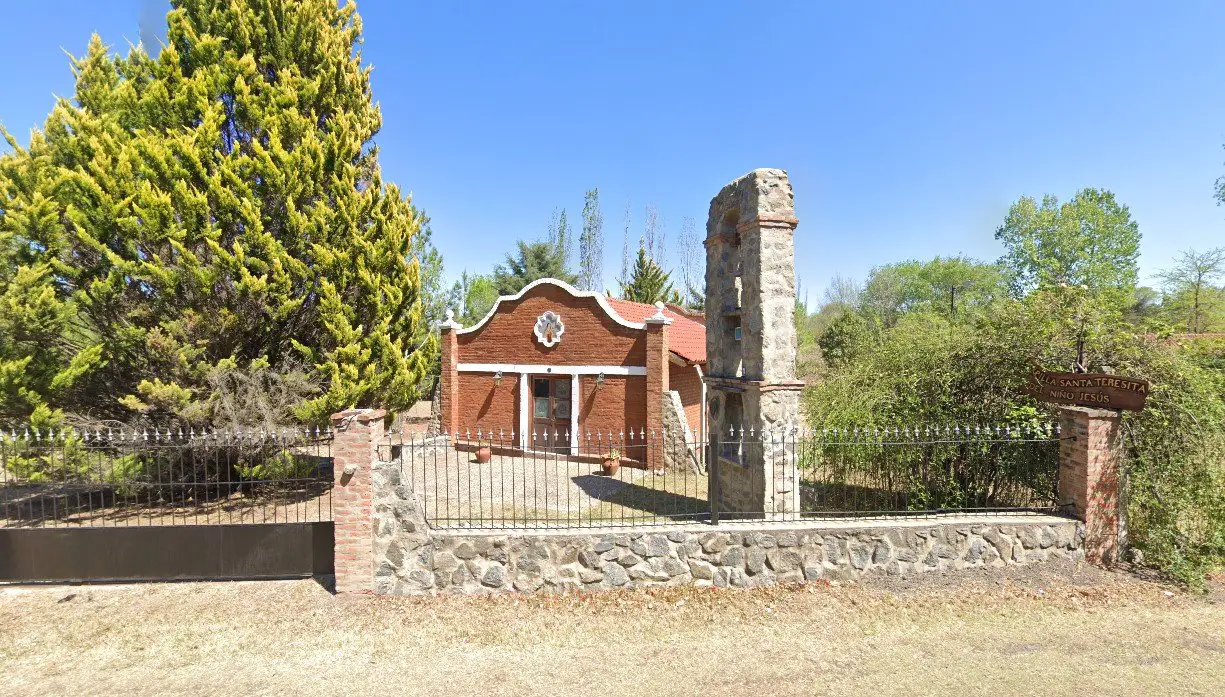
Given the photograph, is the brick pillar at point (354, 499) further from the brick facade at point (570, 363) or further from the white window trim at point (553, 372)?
the brick facade at point (570, 363)

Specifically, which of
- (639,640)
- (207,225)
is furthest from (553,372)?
(639,640)

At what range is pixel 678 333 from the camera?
1819 cm

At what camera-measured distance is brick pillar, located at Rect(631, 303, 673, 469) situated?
47.8 ft

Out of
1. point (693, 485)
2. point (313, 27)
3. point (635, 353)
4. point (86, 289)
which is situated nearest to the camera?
point (86, 289)

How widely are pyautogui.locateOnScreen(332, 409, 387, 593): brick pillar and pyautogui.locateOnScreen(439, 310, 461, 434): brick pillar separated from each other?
406 inches

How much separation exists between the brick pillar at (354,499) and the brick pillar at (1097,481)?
903 centimetres

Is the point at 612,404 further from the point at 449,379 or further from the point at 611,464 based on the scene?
the point at 449,379

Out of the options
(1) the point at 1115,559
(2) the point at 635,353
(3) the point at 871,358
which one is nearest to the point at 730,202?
(3) the point at 871,358

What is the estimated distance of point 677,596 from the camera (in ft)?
22.5

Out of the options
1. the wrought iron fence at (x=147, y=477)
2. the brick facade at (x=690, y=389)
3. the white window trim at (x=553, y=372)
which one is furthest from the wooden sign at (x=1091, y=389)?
the wrought iron fence at (x=147, y=477)

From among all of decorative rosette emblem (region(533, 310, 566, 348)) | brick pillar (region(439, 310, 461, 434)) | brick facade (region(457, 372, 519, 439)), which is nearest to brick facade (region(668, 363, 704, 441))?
decorative rosette emblem (region(533, 310, 566, 348))

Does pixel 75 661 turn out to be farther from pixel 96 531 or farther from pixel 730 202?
pixel 730 202

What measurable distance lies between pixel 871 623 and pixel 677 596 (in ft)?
7.23

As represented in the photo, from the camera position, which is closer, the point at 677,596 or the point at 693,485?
the point at 677,596
